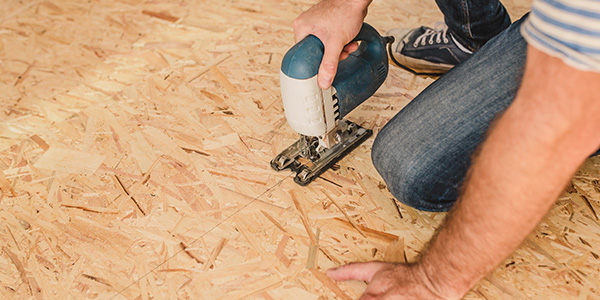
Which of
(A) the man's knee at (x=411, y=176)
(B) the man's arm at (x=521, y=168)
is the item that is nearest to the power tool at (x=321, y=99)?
(A) the man's knee at (x=411, y=176)

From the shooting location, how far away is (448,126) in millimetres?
1438

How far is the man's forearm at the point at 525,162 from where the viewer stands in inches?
31.6

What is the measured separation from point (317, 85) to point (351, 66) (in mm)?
190

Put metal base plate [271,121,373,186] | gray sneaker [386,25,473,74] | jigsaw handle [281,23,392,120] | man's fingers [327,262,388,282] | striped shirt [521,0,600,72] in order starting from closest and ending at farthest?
striped shirt [521,0,600,72] → man's fingers [327,262,388,282] → jigsaw handle [281,23,392,120] → metal base plate [271,121,373,186] → gray sneaker [386,25,473,74]

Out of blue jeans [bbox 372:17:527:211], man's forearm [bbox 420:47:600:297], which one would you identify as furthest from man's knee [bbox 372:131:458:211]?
man's forearm [bbox 420:47:600:297]

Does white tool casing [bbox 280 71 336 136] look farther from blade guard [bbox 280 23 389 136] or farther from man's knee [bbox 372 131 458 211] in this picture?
man's knee [bbox 372 131 458 211]

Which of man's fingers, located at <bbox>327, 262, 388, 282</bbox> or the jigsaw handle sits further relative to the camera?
the jigsaw handle

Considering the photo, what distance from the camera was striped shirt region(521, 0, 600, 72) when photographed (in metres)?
0.75

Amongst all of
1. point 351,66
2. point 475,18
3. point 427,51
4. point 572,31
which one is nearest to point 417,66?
point 427,51

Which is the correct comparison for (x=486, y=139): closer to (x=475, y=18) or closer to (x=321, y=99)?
(x=321, y=99)

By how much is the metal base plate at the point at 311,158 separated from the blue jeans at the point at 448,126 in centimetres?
25

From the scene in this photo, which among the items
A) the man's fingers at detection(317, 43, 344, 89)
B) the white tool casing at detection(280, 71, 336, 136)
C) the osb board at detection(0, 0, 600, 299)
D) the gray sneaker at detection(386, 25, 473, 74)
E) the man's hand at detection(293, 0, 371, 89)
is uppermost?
the man's hand at detection(293, 0, 371, 89)

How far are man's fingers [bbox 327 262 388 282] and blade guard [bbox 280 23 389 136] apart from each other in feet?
1.50

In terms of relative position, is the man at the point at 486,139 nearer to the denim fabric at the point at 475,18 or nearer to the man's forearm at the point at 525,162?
the man's forearm at the point at 525,162
